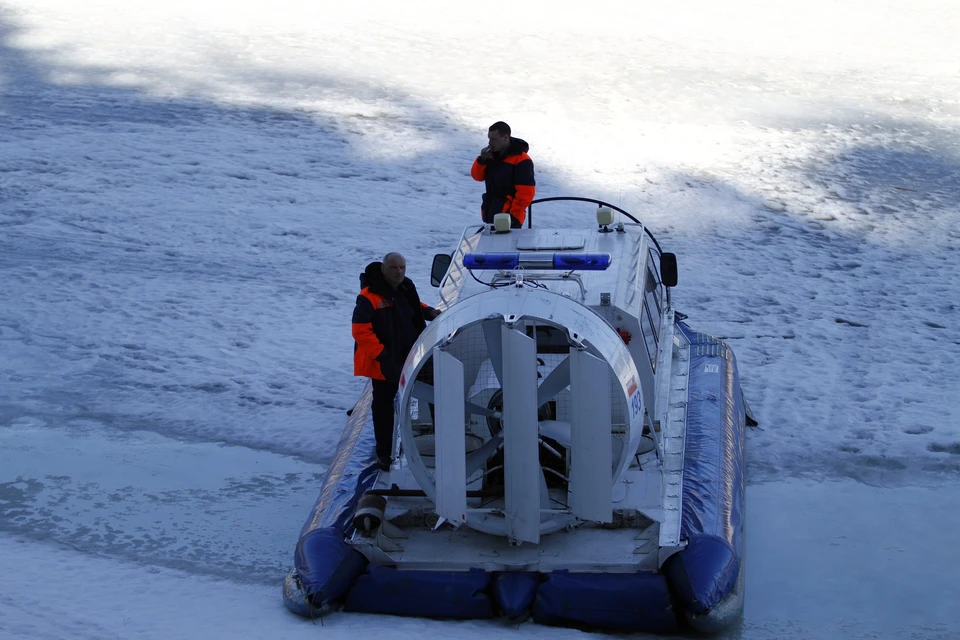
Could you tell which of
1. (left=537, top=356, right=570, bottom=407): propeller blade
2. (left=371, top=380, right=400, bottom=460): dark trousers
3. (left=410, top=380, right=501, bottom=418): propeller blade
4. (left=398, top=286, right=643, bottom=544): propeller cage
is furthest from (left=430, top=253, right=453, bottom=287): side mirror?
(left=537, top=356, right=570, bottom=407): propeller blade

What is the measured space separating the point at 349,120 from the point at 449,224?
11.0ft

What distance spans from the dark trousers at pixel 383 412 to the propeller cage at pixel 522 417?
63 cm

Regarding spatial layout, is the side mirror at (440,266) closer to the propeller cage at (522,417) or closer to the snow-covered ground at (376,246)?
the snow-covered ground at (376,246)

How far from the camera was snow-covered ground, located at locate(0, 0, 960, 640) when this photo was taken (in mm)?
6309

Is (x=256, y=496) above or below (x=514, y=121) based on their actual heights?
below

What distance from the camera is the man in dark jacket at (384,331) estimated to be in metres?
6.20

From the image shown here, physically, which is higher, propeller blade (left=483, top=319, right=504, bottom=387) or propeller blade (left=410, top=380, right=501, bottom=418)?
propeller blade (left=483, top=319, right=504, bottom=387)

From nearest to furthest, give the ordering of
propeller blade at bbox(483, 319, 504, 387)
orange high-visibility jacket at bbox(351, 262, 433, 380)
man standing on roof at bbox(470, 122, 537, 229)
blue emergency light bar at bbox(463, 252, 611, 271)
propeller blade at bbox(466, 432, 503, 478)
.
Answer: propeller blade at bbox(483, 319, 504, 387)
propeller blade at bbox(466, 432, 503, 478)
orange high-visibility jacket at bbox(351, 262, 433, 380)
blue emergency light bar at bbox(463, 252, 611, 271)
man standing on roof at bbox(470, 122, 537, 229)

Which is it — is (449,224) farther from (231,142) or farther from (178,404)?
→ (178,404)

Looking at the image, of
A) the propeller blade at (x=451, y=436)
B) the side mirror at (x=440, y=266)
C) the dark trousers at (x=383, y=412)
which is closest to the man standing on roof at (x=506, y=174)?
the side mirror at (x=440, y=266)

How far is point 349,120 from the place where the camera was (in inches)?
579

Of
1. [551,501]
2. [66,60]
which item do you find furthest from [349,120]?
[551,501]

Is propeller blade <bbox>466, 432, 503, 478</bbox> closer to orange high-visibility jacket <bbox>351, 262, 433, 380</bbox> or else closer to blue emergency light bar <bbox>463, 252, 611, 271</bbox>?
orange high-visibility jacket <bbox>351, 262, 433, 380</bbox>

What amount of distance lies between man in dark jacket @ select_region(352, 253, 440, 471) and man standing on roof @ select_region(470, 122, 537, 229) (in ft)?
7.26
